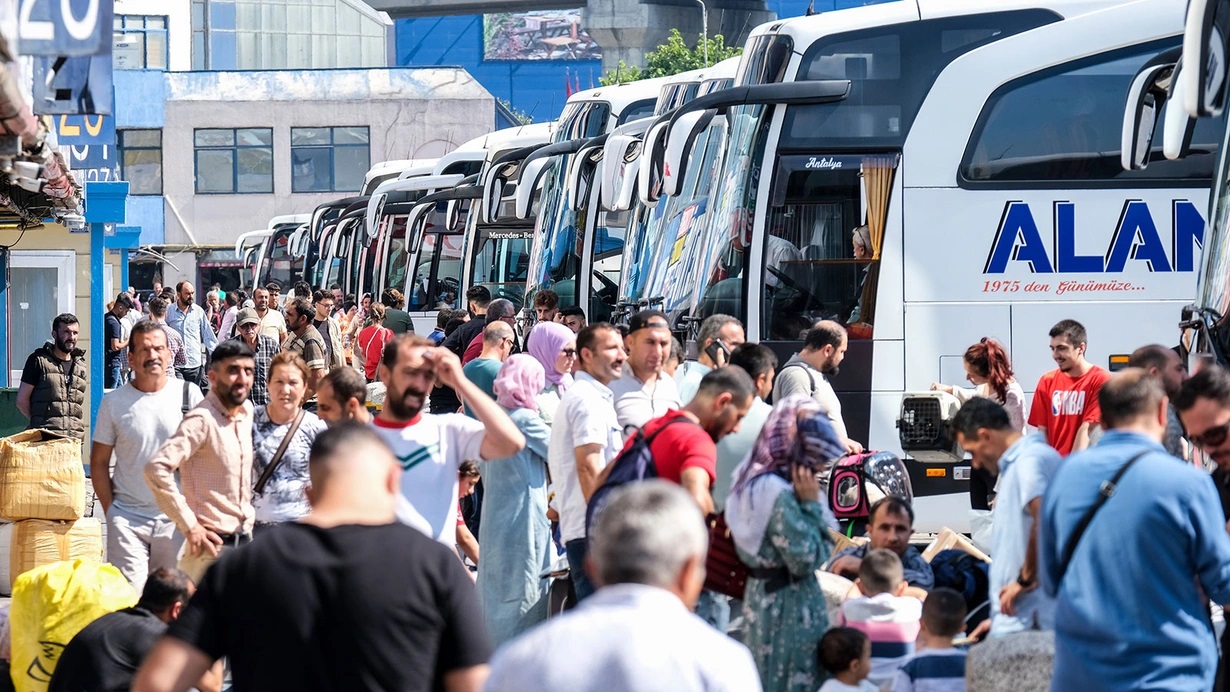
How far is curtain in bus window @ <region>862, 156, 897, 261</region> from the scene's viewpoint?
12.1 metres

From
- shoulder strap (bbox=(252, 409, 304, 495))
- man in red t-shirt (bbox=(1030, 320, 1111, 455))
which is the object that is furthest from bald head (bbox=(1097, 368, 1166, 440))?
man in red t-shirt (bbox=(1030, 320, 1111, 455))

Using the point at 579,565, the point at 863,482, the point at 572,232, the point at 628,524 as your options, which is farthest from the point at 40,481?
the point at 572,232

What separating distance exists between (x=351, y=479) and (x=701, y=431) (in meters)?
2.40

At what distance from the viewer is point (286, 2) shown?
2763 inches

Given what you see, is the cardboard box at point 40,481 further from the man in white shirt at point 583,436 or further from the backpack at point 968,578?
the backpack at point 968,578

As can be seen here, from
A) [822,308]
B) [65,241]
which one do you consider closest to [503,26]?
[65,241]

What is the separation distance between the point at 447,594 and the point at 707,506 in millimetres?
2404

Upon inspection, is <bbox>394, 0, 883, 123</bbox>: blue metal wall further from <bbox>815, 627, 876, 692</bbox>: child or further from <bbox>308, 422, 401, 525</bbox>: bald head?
<bbox>308, 422, 401, 525</bbox>: bald head

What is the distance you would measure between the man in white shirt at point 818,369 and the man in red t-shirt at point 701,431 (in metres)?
3.01

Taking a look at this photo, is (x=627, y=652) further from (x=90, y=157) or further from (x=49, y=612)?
(x=90, y=157)

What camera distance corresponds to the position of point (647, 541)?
3404mm

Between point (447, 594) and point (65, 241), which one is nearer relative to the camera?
point (447, 594)

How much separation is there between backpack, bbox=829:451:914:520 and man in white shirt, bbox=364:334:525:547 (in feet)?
12.1

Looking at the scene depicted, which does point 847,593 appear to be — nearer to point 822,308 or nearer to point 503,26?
point 822,308
